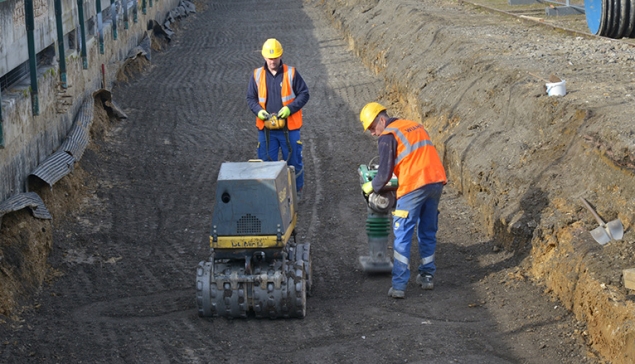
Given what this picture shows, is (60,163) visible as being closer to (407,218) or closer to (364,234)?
(364,234)

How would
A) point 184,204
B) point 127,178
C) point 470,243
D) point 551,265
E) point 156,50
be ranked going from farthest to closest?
point 156,50 < point 127,178 < point 184,204 < point 470,243 < point 551,265

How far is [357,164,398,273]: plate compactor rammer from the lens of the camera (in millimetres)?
7969

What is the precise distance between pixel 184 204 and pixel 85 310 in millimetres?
3300

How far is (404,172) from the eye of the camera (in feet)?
24.7

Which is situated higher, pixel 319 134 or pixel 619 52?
pixel 619 52

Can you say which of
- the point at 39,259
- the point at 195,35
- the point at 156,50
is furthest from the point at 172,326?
the point at 195,35

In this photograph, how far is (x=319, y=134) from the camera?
46.9ft

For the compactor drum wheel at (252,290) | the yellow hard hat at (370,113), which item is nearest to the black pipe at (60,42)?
the compactor drum wheel at (252,290)

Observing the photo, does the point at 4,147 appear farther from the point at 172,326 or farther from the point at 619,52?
the point at 619,52

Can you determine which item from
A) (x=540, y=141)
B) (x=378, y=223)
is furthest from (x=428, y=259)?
(x=540, y=141)

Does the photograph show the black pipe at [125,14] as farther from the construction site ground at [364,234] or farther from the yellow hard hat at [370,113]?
the yellow hard hat at [370,113]

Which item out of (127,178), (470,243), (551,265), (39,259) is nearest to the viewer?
(551,265)

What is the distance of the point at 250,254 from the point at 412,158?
1.69m

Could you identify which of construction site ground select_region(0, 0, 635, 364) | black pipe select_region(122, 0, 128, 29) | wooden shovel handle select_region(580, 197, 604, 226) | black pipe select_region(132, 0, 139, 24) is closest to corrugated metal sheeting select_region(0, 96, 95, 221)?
construction site ground select_region(0, 0, 635, 364)
